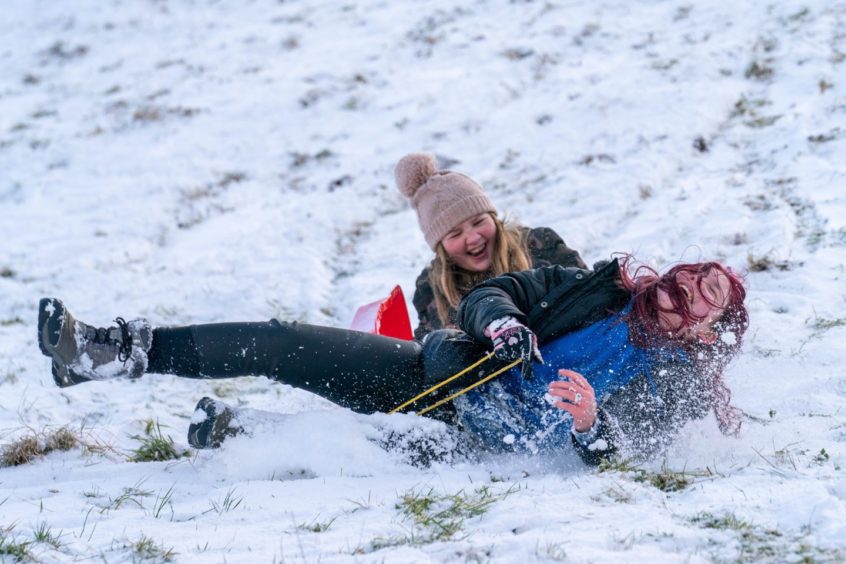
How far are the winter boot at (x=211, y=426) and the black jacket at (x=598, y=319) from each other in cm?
103

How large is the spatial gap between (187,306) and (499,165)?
3.04 meters

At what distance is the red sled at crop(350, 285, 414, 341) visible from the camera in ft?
14.8

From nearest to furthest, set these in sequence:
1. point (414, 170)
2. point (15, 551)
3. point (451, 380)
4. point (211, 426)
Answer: point (15, 551) → point (211, 426) → point (451, 380) → point (414, 170)

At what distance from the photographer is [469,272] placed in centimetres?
451

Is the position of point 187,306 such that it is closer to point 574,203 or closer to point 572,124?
point 574,203

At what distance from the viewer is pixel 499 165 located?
7211 millimetres

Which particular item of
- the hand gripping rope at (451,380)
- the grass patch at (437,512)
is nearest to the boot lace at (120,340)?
the hand gripping rope at (451,380)

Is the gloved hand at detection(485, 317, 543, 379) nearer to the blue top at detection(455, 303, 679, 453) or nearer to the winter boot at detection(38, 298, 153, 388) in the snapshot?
the blue top at detection(455, 303, 679, 453)

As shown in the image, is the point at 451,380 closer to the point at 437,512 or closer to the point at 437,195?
the point at 437,512

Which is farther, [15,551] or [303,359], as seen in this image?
[303,359]

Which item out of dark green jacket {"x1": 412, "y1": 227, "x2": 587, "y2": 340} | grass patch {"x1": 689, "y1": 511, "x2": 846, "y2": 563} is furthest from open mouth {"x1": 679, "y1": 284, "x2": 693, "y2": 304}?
dark green jacket {"x1": 412, "y1": 227, "x2": 587, "y2": 340}

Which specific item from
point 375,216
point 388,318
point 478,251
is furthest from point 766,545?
point 375,216

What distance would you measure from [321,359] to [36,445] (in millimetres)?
1237

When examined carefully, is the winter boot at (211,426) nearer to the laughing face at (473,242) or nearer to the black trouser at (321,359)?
the black trouser at (321,359)
